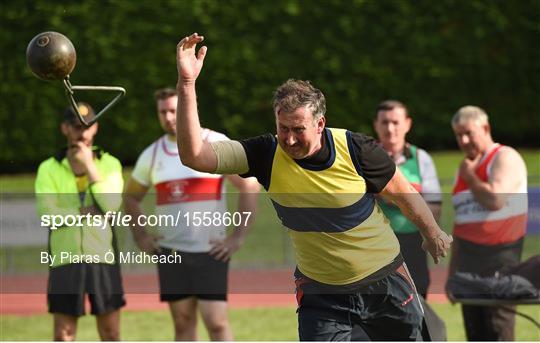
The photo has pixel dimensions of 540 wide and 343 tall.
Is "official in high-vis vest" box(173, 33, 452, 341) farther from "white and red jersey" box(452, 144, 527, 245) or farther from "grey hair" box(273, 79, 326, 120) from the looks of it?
"white and red jersey" box(452, 144, 527, 245)

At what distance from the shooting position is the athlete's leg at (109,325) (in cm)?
779

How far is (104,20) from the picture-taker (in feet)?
53.1

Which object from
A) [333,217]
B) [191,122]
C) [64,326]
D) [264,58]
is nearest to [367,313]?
[333,217]

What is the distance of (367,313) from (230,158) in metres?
1.05

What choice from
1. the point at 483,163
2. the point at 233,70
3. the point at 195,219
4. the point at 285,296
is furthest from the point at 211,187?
the point at 233,70

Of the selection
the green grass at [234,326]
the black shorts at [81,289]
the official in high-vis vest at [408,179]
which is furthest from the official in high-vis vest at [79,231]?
the official in high-vis vest at [408,179]

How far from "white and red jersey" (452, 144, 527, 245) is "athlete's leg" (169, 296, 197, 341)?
2002mm

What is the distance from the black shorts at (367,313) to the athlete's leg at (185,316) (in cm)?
226

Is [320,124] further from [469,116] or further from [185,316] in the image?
[185,316]

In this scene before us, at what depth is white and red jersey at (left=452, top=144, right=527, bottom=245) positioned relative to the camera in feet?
24.8

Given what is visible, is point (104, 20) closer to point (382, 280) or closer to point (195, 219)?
point (195, 219)

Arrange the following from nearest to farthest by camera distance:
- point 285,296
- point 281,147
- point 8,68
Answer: point 281,147
point 285,296
point 8,68

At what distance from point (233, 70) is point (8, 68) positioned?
3.31 m

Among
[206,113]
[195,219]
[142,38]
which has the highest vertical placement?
[142,38]
